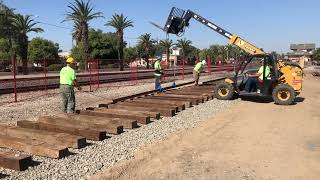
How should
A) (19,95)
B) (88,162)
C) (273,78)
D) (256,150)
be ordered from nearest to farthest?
(88,162), (256,150), (273,78), (19,95)

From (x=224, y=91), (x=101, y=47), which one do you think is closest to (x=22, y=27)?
(x=101, y=47)

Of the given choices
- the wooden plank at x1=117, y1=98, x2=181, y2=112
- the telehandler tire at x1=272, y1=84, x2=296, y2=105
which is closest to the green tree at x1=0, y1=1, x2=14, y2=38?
the wooden plank at x1=117, y1=98, x2=181, y2=112

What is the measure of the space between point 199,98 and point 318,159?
8853 mm

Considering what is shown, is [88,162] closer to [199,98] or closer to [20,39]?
[199,98]

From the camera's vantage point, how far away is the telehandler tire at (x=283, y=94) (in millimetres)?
16328

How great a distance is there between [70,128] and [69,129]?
3.1 inches

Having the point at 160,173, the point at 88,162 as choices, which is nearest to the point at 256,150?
the point at 160,173

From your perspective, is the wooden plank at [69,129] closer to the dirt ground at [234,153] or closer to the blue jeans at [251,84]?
the dirt ground at [234,153]

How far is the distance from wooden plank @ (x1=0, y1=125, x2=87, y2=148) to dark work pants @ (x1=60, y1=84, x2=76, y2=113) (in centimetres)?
265

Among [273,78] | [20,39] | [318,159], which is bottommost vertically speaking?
[318,159]

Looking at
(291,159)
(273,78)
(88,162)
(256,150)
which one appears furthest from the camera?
(273,78)

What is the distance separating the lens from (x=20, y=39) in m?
54.3

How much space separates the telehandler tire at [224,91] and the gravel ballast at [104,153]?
4928mm

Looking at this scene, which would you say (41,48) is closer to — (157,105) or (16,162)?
(157,105)
